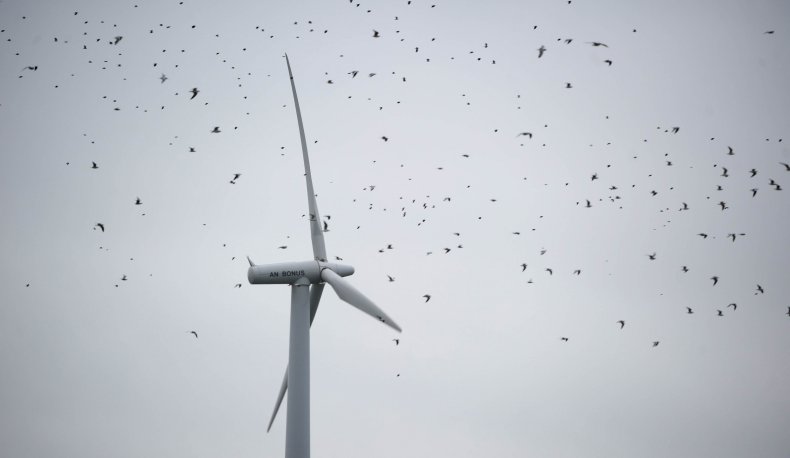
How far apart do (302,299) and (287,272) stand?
1835mm

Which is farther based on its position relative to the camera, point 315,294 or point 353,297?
point 315,294

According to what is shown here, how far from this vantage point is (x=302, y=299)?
4288 cm

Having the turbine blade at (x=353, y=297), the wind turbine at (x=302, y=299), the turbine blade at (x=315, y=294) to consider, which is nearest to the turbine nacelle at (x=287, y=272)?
the wind turbine at (x=302, y=299)

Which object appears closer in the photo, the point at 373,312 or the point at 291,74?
the point at 373,312

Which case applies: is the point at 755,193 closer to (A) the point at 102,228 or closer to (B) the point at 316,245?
(B) the point at 316,245

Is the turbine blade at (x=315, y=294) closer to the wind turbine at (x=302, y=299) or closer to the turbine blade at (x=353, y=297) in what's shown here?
the wind turbine at (x=302, y=299)

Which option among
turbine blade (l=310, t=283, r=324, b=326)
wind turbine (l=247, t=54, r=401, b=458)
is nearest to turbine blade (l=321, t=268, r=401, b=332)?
wind turbine (l=247, t=54, r=401, b=458)

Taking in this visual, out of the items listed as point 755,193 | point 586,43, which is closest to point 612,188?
point 755,193

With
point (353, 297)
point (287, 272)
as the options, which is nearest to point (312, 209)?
point (287, 272)

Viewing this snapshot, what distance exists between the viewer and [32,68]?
4519 cm

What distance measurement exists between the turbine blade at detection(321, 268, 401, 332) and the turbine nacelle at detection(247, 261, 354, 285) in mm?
535

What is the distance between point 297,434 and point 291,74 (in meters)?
21.6

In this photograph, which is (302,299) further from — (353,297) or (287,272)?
(353,297)

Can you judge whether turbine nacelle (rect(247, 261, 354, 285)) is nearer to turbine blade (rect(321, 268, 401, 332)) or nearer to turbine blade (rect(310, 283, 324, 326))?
turbine blade (rect(321, 268, 401, 332))
